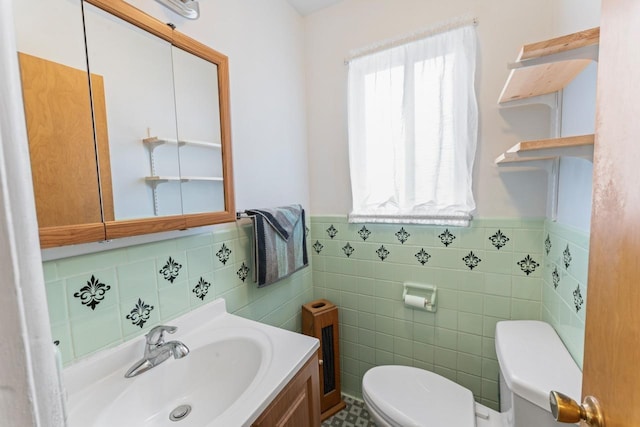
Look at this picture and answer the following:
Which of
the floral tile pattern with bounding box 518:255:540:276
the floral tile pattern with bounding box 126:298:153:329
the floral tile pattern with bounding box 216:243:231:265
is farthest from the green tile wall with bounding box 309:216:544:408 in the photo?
the floral tile pattern with bounding box 126:298:153:329

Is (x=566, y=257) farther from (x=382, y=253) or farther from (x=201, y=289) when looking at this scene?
(x=201, y=289)

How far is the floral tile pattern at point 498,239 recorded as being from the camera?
51.9 inches

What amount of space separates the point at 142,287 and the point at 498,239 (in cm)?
154

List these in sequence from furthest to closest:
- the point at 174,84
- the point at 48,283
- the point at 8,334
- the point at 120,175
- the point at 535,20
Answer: the point at 535,20, the point at 174,84, the point at 120,175, the point at 48,283, the point at 8,334

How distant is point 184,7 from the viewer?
924 mm

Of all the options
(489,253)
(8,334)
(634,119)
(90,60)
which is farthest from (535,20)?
(8,334)

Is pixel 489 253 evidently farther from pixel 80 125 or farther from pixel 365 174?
pixel 80 125

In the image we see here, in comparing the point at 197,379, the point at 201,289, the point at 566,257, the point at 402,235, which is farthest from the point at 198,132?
the point at 566,257

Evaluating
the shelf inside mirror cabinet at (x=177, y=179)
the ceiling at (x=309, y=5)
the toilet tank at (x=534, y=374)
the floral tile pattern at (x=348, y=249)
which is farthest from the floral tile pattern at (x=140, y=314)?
the ceiling at (x=309, y=5)

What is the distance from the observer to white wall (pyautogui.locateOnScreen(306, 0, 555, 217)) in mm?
1230

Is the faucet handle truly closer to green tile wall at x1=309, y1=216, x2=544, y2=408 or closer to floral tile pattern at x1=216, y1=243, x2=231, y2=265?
floral tile pattern at x1=216, y1=243, x2=231, y2=265

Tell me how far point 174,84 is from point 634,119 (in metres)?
1.17

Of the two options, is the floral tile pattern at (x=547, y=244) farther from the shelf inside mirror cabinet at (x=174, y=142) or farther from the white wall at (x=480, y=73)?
the shelf inside mirror cabinet at (x=174, y=142)

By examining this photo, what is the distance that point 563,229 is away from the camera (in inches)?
40.8
